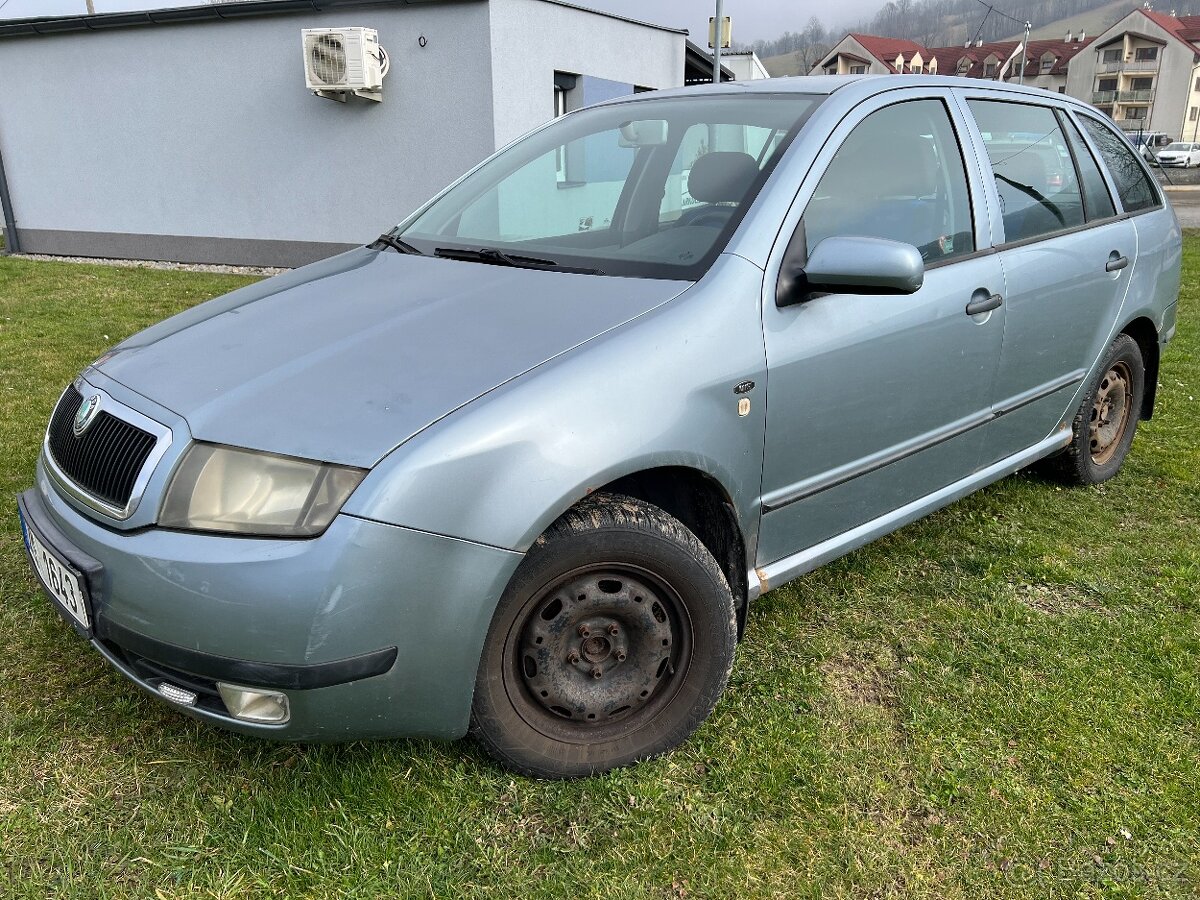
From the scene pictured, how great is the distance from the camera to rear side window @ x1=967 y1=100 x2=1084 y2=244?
3.12 m

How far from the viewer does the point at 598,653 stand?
2168 millimetres

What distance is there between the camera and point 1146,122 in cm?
6612

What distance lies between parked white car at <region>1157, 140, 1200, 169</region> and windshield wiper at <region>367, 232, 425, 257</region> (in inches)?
1877

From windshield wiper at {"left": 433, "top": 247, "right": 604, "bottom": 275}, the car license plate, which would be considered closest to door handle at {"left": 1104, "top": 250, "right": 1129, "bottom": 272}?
windshield wiper at {"left": 433, "top": 247, "right": 604, "bottom": 275}

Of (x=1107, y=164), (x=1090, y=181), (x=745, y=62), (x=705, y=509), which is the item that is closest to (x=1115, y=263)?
(x=1090, y=181)

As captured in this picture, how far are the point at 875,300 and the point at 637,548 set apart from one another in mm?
1037

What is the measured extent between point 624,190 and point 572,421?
59.5 inches

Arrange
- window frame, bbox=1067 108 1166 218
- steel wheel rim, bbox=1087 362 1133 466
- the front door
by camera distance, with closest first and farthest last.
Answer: the front door
window frame, bbox=1067 108 1166 218
steel wheel rim, bbox=1087 362 1133 466

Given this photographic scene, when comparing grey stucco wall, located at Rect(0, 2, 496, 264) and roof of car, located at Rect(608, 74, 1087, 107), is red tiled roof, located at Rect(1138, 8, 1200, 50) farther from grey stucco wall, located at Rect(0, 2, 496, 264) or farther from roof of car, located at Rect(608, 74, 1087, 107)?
roof of car, located at Rect(608, 74, 1087, 107)

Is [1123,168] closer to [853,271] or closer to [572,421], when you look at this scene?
[853,271]

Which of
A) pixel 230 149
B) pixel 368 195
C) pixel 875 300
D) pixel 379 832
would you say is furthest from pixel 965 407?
pixel 230 149

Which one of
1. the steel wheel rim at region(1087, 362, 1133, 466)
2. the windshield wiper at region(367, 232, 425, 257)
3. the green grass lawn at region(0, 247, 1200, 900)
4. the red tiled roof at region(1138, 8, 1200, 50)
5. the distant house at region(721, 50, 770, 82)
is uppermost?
the red tiled roof at region(1138, 8, 1200, 50)

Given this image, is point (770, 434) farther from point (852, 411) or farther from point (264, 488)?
point (264, 488)

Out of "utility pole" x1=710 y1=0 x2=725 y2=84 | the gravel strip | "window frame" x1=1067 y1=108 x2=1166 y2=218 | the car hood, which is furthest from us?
"utility pole" x1=710 y1=0 x2=725 y2=84
